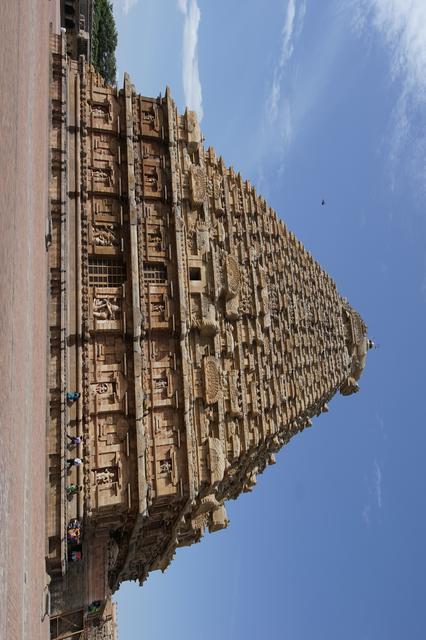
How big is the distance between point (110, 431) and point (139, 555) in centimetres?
950

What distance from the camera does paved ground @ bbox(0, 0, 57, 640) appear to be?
956 cm

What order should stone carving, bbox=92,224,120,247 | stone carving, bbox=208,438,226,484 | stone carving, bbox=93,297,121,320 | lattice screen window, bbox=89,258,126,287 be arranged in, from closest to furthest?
stone carving, bbox=93,297,121,320
lattice screen window, bbox=89,258,126,287
stone carving, bbox=92,224,120,247
stone carving, bbox=208,438,226,484

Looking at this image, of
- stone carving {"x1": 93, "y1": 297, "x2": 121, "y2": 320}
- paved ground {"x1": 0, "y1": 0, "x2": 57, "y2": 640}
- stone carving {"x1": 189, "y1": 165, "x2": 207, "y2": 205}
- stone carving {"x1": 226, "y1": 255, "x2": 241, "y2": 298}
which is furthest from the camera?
stone carving {"x1": 226, "y1": 255, "x2": 241, "y2": 298}

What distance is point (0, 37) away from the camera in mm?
9992

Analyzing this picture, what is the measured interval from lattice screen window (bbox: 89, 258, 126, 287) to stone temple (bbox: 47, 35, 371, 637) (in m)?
0.05

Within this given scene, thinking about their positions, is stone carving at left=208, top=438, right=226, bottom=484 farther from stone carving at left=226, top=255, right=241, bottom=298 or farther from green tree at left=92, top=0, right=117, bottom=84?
green tree at left=92, top=0, right=117, bottom=84

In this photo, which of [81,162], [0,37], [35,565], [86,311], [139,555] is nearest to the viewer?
[0,37]

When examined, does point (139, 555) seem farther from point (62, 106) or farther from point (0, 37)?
point (0, 37)

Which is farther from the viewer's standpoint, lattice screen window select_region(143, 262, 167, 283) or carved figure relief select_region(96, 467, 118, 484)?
lattice screen window select_region(143, 262, 167, 283)

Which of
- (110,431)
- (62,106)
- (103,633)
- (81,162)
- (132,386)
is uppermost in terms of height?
(62,106)

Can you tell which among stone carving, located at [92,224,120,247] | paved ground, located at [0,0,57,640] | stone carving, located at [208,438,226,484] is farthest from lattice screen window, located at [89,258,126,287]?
stone carving, located at [208,438,226,484]

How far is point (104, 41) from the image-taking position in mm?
59844

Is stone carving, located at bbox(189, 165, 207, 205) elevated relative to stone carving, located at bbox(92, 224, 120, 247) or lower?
elevated

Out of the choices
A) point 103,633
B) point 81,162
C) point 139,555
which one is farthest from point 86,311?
point 103,633
